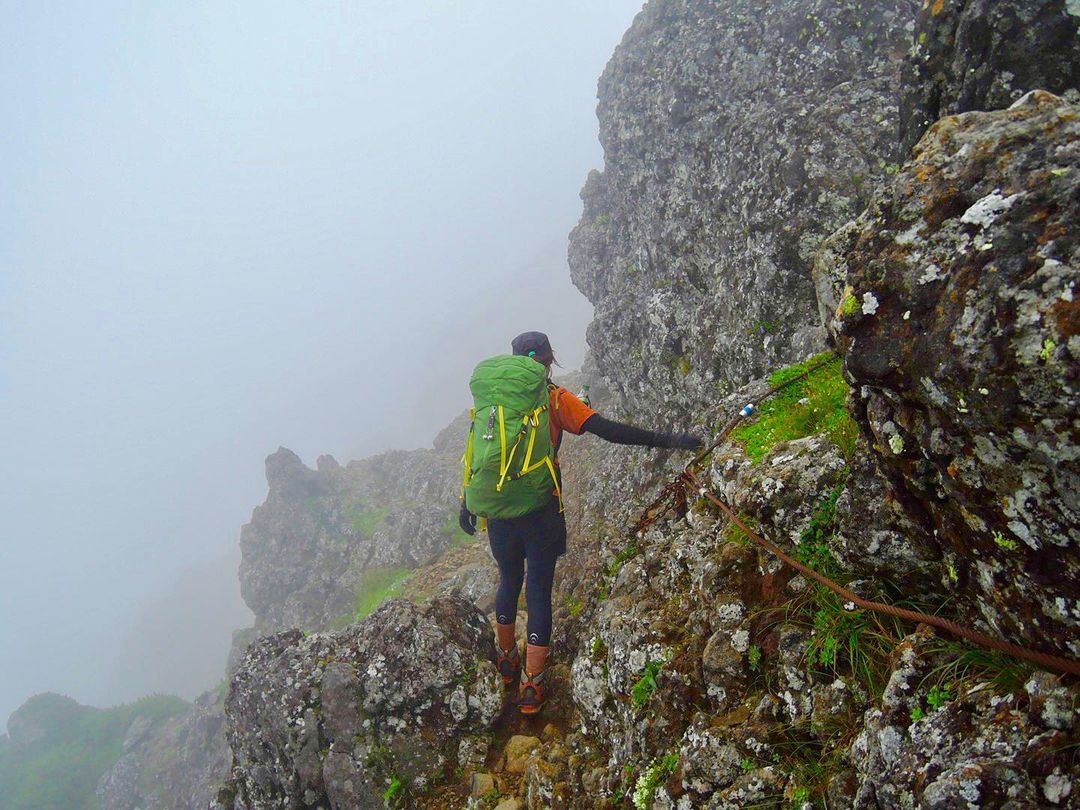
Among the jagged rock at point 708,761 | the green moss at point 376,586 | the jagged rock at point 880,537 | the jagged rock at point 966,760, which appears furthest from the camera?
the green moss at point 376,586

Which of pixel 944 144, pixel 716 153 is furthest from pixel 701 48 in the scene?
pixel 944 144

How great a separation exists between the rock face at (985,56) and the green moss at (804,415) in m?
3.16

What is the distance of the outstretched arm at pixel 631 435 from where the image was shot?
8.55 m

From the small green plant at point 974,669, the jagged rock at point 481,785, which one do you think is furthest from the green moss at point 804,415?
the jagged rock at point 481,785

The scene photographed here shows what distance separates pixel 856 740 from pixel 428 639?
7.20 metres

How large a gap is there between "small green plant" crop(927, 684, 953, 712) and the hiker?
207 inches

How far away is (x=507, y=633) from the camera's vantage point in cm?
962

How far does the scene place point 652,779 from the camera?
556 cm

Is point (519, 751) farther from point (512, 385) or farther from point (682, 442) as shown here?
point (512, 385)

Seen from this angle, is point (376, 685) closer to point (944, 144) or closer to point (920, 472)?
point (920, 472)

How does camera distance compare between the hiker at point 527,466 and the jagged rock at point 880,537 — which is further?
the hiker at point 527,466

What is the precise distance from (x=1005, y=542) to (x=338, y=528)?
41129 millimetres

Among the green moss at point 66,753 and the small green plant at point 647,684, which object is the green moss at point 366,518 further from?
the small green plant at point 647,684

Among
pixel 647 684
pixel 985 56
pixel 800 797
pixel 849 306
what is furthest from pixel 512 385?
pixel 985 56
